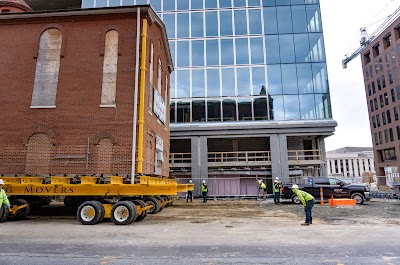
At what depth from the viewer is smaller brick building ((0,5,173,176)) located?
12.8 meters

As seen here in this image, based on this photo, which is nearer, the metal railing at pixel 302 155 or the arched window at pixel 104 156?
the arched window at pixel 104 156

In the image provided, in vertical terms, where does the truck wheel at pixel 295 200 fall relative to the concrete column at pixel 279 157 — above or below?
below

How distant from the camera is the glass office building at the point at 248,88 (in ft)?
93.8

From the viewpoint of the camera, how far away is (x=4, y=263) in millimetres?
5879

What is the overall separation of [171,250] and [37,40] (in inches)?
490

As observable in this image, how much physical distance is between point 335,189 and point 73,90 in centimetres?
1764

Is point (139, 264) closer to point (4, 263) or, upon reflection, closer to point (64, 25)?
point (4, 263)

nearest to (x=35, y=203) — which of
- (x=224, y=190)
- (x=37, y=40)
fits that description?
(x=37, y=40)

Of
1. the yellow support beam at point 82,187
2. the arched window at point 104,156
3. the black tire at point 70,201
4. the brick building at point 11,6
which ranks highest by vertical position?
the brick building at point 11,6

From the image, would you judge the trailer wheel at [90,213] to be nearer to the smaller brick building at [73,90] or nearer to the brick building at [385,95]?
the smaller brick building at [73,90]

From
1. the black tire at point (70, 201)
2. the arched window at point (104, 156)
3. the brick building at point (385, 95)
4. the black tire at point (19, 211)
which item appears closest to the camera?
the black tire at point (19, 211)

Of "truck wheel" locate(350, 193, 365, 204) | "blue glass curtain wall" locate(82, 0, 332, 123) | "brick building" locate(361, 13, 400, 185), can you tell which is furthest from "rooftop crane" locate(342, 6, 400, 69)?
"truck wheel" locate(350, 193, 365, 204)

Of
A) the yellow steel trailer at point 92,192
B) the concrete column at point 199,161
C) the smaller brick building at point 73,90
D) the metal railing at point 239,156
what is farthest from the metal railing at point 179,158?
the yellow steel trailer at point 92,192

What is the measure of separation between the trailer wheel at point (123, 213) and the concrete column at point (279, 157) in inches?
755
